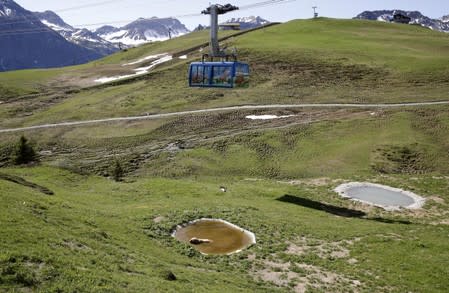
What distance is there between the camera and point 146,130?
2933 inches

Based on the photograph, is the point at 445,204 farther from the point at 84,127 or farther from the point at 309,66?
the point at 309,66

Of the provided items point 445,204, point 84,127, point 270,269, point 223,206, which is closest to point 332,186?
point 445,204

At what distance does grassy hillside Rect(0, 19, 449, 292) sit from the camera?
24.2 metres

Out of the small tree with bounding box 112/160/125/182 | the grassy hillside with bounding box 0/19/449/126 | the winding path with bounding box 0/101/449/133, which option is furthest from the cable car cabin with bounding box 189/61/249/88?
the grassy hillside with bounding box 0/19/449/126

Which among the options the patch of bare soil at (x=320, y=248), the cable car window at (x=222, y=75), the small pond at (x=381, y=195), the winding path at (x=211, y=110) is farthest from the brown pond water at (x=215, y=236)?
the winding path at (x=211, y=110)

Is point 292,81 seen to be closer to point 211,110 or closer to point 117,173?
point 211,110

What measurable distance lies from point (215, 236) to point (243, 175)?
2460cm

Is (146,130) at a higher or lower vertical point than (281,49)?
lower

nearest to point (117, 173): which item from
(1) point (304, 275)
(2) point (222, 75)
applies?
(2) point (222, 75)

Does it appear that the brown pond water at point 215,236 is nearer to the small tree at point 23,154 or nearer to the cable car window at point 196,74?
the cable car window at point 196,74

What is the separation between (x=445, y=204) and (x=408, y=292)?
2141cm

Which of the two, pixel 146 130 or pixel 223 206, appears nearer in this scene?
pixel 223 206

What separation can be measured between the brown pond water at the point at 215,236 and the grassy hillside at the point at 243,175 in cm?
90

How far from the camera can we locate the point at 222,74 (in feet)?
184
